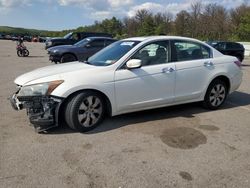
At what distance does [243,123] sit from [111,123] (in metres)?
2.47

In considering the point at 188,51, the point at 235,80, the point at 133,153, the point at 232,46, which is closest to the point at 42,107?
the point at 133,153

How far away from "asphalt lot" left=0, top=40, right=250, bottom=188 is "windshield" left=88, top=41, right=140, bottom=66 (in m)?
1.09

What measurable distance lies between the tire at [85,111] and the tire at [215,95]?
8.06 feet

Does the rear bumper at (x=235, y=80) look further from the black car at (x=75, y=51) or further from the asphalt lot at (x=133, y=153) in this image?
the black car at (x=75, y=51)

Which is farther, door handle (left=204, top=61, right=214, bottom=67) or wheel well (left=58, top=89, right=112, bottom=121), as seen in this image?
door handle (left=204, top=61, right=214, bottom=67)

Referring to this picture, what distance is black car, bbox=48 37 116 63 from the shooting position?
15594 mm

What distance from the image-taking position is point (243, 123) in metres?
5.98

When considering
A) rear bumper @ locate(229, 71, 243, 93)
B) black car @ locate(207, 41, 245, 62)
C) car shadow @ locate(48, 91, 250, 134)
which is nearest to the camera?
car shadow @ locate(48, 91, 250, 134)

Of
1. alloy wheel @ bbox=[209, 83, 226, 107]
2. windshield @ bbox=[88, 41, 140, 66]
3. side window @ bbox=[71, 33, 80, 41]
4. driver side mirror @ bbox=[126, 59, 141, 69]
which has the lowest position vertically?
alloy wheel @ bbox=[209, 83, 226, 107]

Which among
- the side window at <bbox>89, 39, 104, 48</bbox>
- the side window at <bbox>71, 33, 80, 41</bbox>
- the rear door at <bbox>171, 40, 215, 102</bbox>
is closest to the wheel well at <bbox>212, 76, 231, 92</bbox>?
the rear door at <bbox>171, 40, 215, 102</bbox>

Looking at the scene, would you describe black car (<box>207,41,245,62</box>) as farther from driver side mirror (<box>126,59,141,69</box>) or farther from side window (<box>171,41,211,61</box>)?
driver side mirror (<box>126,59,141,69</box>)

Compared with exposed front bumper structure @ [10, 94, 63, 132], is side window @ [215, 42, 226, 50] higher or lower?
higher

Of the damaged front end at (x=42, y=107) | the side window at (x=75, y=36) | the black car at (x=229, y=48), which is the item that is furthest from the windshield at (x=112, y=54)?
the side window at (x=75, y=36)

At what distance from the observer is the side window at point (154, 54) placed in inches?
231
